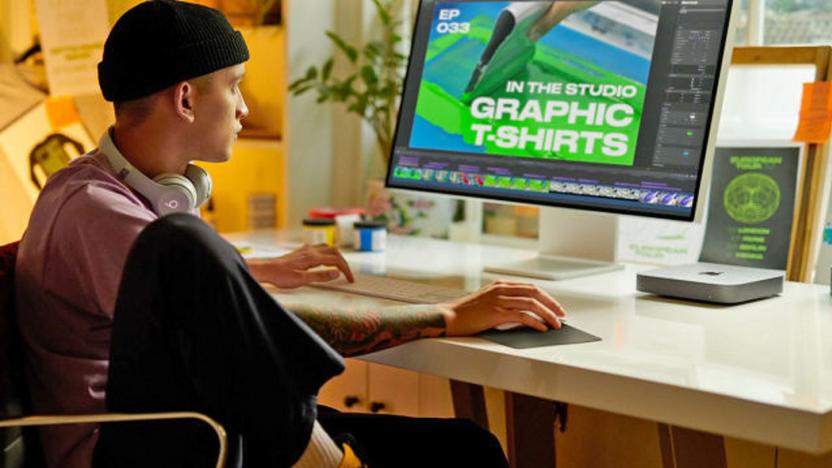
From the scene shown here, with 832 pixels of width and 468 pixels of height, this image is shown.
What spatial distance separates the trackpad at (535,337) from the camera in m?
1.61

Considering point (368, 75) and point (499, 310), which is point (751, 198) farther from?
point (368, 75)

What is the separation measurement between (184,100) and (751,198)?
47.9 inches

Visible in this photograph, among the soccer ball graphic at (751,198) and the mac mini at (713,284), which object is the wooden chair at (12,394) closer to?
the mac mini at (713,284)

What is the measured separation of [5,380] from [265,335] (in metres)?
0.43

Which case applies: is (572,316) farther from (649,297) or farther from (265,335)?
(265,335)

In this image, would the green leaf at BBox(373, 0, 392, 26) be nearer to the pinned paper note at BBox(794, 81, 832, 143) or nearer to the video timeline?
the video timeline

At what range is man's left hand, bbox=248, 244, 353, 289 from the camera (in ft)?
6.72

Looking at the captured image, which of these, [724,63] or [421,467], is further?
[724,63]

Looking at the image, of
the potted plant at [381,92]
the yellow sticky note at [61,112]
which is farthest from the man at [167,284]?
the yellow sticky note at [61,112]

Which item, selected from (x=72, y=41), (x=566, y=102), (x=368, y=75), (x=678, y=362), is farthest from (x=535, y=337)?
(x=72, y=41)

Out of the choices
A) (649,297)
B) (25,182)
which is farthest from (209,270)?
(25,182)

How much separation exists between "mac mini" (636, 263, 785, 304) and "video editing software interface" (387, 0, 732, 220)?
116mm

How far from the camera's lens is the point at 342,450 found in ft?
4.74

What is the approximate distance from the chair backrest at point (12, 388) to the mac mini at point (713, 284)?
1088 mm
